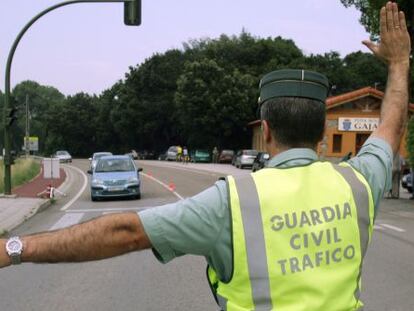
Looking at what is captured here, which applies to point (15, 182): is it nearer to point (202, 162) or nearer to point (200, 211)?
point (200, 211)

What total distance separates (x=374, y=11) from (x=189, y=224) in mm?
19327

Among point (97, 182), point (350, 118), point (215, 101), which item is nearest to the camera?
point (97, 182)

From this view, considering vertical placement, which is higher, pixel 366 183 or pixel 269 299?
pixel 366 183

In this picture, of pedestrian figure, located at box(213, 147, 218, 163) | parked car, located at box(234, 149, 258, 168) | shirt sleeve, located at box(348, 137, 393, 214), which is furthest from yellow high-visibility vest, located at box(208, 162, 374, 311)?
pedestrian figure, located at box(213, 147, 218, 163)

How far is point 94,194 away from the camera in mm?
21016

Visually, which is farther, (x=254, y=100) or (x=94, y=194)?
(x=254, y=100)

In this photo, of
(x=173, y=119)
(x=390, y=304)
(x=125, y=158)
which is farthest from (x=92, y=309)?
(x=173, y=119)

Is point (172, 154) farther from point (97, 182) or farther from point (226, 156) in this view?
point (97, 182)

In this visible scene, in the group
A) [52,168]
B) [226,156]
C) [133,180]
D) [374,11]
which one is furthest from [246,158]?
[374,11]

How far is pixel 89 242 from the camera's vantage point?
185cm

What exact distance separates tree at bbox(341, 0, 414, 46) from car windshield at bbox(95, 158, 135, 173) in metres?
9.60

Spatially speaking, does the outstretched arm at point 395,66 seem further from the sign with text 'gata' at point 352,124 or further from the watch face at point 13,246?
the sign with text 'gata' at point 352,124

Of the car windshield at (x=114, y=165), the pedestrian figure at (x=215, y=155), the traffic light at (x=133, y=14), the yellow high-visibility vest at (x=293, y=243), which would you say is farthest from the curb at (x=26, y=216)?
the pedestrian figure at (x=215, y=155)

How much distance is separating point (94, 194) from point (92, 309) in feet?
48.8
